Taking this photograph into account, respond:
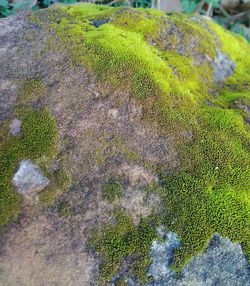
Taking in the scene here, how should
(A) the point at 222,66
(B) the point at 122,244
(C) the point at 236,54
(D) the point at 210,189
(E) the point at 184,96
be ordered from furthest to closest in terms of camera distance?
(C) the point at 236,54
(A) the point at 222,66
(E) the point at 184,96
(D) the point at 210,189
(B) the point at 122,244

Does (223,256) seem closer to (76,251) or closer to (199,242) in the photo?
(199,242)

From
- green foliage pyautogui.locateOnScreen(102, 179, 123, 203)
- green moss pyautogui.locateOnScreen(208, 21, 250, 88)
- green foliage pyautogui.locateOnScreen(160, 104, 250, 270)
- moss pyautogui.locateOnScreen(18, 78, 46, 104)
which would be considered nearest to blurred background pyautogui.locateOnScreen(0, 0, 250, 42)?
green moss pyautogui.locateOnScreen(208, 21, 250, 88)

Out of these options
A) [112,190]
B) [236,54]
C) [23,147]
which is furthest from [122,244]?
[236,54]

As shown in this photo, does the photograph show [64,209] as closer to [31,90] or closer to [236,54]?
[31,90]

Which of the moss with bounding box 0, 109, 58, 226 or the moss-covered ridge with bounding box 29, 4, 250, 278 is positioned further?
the moss-covered ridge with bounding box 29, 4, 250, 278

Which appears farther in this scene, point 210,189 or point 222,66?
point 222,66

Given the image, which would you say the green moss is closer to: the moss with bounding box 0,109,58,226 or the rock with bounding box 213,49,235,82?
the rock with bounding box 213,49,235,82
